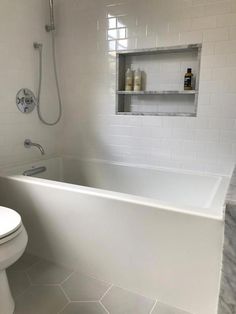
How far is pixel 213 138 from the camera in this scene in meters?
2.11

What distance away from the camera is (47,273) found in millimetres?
1836

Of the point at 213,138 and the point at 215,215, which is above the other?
the point at 213,138

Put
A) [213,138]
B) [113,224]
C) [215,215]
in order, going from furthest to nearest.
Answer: [213,138] < [113,224] < [215,215]

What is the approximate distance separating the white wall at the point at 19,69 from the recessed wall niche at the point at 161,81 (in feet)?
2.53

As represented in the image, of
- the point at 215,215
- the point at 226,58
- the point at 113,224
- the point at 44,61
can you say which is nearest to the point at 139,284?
the point at 113,224

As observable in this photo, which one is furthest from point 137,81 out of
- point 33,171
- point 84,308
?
point 84,308

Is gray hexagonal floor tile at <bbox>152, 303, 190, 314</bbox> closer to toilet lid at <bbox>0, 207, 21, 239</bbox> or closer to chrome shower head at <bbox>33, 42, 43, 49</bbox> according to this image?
toilet lid at <bbox>0, 207, 21, 239</bbox>

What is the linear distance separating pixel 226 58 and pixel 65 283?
1959mm

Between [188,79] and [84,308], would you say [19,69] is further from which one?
[84,308]

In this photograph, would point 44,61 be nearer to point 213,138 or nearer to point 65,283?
point 213,138

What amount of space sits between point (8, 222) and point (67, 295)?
0.60 m

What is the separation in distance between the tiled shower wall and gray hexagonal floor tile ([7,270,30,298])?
4.10 ft

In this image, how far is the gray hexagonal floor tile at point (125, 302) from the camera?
1512mm

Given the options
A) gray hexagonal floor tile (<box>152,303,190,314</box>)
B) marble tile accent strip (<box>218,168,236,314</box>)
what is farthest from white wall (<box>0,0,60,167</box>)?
marble tile accent strip (<box>218,168,236,314</box>)
